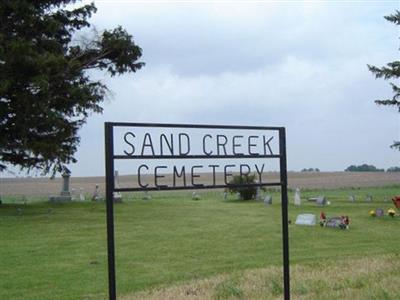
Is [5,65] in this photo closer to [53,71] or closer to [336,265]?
[53,71]

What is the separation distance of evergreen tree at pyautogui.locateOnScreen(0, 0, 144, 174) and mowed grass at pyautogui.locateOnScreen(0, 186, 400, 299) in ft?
13.2

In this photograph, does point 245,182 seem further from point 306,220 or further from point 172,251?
point 306,220

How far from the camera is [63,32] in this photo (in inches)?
1070

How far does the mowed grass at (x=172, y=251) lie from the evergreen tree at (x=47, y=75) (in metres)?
4.02

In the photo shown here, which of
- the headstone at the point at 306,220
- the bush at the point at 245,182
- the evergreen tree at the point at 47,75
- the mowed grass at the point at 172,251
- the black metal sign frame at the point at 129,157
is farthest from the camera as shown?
the evergreen tree at the point at 47,75

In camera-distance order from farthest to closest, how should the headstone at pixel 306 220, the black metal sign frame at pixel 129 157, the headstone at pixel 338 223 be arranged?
the headstone at pixel 306 220 → the headstone at pixel 338 223 → the black metal sign frame at pixel 129 157

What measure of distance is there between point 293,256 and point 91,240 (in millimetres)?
5344

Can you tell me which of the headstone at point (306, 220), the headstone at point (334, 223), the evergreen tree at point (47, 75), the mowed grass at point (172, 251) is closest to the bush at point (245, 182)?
the mowed grass at point (172, 251)

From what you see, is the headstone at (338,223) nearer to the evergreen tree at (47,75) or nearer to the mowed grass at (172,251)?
the mowed grass at (172,251)

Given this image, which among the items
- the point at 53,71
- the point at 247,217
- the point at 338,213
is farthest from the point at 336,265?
the point at 53,71

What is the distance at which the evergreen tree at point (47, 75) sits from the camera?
22.0 meters

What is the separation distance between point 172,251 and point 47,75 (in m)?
10.8

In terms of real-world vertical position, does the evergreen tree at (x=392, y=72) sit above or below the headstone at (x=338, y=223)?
above

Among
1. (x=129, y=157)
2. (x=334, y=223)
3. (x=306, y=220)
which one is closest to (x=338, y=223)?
(x=334, y=223)
